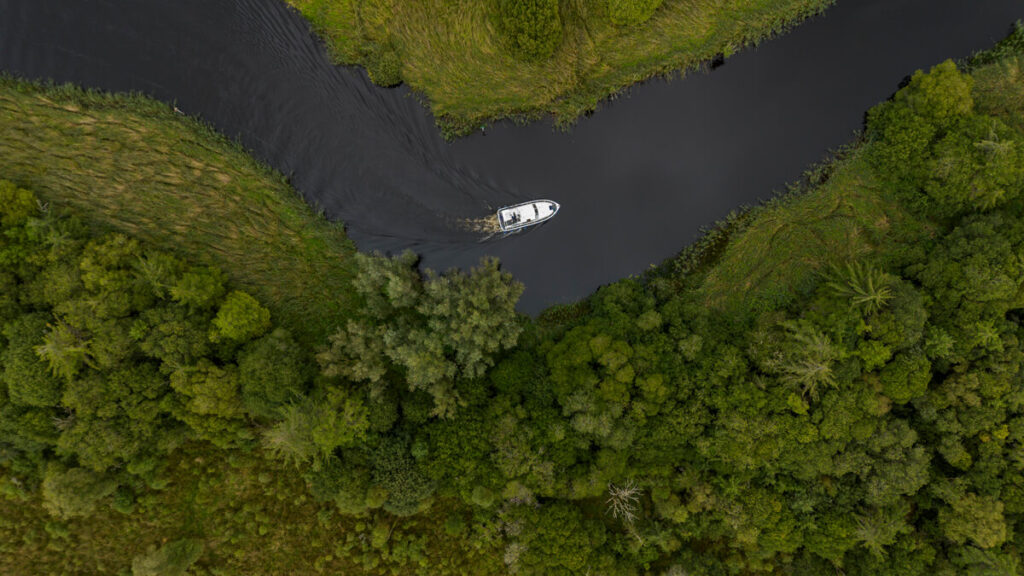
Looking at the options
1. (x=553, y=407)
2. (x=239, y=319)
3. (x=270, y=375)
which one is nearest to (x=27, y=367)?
(x=239, y=319)

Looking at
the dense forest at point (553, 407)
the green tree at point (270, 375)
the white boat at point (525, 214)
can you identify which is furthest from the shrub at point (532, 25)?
the green tree at point (270, 375)

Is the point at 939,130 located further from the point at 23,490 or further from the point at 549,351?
the point at 23,490

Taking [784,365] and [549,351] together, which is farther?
[549,351]

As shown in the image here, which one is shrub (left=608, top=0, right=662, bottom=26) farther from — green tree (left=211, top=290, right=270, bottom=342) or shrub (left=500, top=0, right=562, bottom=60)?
green tree (left=211, top=290, right=270, bottom=342)

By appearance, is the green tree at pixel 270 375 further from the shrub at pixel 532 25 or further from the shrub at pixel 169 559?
the shrub at pixel 532 25

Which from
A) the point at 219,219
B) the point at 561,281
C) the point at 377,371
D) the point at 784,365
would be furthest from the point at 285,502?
the point at 784,365

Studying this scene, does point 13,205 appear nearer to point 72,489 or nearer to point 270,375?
point 72,489

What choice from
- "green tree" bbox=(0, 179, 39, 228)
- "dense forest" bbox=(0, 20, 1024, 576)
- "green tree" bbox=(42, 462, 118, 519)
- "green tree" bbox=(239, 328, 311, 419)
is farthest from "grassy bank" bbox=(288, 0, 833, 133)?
"green tree" bbox=(42, 462, 118, 519)
